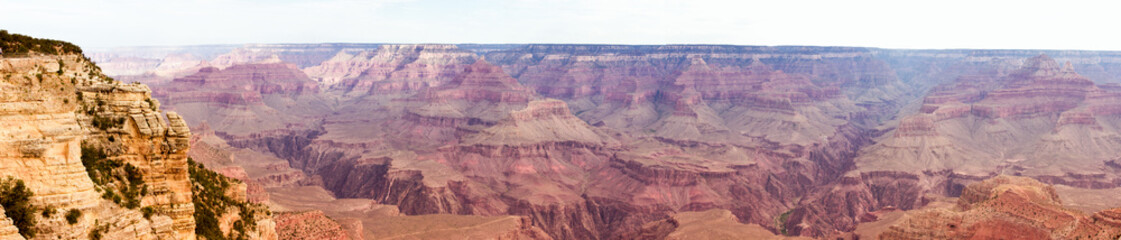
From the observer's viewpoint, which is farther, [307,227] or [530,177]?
[530,177]

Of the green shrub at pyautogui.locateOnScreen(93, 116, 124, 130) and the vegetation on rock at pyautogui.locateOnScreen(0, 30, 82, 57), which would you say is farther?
Result: the green shrub at pyautogui.locateOnScreen(93, 116, 124, 130)

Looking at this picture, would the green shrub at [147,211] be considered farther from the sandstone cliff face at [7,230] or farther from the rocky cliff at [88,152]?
the sandstone cliff face at [7,230]

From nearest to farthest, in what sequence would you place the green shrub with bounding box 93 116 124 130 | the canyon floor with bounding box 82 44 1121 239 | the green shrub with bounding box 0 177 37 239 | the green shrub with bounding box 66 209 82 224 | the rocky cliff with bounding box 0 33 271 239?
1. the green shrub with bounding box 0 177 37 239
2. the rocky cliff with bounding box 0 33 271 239
3. the green shrub with bounding box 66 209 82 224
4. the green shrub with bounding box 93 116 124 130
5. the canyon floor with bounding box 82 44 1121 239

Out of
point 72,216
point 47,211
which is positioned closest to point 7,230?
point 47,211

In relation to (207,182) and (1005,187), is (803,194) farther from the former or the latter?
(207,182)

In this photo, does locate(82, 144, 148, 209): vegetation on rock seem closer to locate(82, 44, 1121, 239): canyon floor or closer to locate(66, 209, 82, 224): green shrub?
locate(66, 209, 82, 224): green shrub

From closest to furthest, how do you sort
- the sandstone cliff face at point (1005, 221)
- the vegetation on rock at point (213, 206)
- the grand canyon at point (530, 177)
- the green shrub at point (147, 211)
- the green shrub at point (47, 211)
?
1. the green shrub at point (47, 211)
2. the grand canyon at point (530, 177)
3. the green shrub at point (147, 211)
4. the vegetation on rock at point (213, 206)
5. the sandstone cliff face at point (1005, 221)

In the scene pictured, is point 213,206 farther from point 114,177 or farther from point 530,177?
point 530,177

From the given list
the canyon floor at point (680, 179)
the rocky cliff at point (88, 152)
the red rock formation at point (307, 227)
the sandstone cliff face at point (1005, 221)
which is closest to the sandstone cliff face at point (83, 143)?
the rocky cliff at point (88, 152)

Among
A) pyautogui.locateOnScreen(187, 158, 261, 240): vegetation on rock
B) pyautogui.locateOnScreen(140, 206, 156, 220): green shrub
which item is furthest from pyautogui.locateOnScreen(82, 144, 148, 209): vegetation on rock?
pyautogui.locateOnScreen(187, 158, 261, 240): vegetation on rock
